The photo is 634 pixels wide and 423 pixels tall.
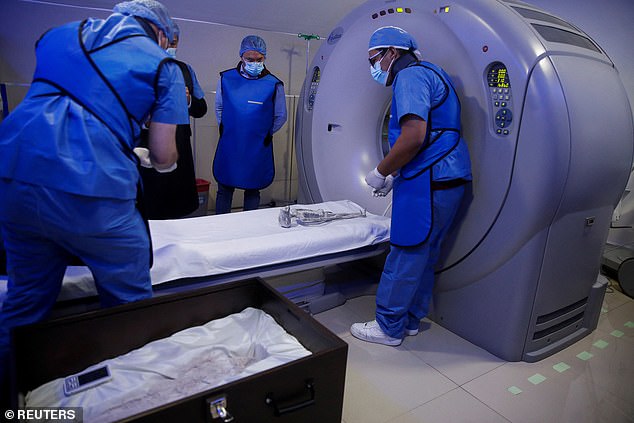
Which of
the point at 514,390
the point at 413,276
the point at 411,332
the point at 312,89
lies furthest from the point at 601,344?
the point at 312,89

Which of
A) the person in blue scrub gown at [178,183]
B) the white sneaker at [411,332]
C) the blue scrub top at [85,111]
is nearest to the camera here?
the blue scrub top at [85,111]

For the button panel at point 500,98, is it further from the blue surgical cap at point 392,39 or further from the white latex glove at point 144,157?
the white latex glove at point 144,157

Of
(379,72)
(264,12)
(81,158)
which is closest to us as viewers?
(81,158)

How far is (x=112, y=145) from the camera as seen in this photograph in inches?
48.1

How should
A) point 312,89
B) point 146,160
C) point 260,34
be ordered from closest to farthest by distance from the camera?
point 146,160, point 312,89, point 260,34

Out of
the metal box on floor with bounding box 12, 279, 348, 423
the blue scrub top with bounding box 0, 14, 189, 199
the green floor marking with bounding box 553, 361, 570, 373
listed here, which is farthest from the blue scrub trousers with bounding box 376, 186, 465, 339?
the blue scrub top with bounding box 0, 14, 189, 199

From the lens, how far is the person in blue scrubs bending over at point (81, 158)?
3.83 ft

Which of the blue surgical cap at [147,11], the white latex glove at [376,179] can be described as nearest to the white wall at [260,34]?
the white latex glove at [376,179]

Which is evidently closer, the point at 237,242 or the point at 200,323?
the point at 200,323

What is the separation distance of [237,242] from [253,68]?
4.84ft

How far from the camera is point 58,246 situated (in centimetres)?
130

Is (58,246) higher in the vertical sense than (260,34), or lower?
lower

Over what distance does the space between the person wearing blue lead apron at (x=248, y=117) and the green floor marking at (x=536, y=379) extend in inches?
78.8

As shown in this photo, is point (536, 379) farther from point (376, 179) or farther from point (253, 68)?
point (253, 68)
